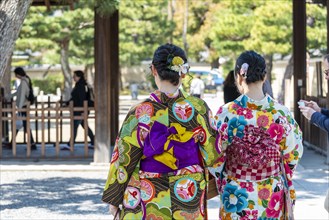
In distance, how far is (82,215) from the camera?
8500mm

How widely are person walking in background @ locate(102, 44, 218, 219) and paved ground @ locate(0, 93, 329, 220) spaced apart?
13.1 feet

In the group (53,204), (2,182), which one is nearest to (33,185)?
(2,182)

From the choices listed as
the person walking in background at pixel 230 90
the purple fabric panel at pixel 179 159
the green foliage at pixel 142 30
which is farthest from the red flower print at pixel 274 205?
the green foliage at pixel 142 30

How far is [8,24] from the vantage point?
23.9 feet

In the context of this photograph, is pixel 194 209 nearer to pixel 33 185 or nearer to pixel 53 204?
pixel 53 204

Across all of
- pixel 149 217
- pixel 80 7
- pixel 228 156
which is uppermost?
pixel 80 7

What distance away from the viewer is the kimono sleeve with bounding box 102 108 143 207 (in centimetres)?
435

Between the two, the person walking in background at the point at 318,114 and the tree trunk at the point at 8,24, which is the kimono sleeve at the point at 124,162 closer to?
the person walking in background at the point at 318,114

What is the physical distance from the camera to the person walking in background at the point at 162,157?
171 inches

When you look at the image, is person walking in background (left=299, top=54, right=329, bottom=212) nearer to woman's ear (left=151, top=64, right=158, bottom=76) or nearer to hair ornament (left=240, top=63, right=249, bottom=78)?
hair ornament (left=240, top=63, right=249, bottom=78)

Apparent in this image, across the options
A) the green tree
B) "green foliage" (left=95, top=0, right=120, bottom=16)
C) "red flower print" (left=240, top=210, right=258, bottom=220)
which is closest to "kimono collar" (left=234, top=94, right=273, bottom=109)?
"red flower print" (left=240, top=210, right=258, bottom=220)

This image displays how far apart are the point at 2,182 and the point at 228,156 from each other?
7.14 metres

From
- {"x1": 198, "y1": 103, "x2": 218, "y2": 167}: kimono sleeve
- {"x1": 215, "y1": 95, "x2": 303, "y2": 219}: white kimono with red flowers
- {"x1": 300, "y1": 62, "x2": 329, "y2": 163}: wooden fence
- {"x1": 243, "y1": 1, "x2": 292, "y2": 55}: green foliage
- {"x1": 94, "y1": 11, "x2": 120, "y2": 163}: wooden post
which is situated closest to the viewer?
{"x1": 198, "y1": 103, "x2": 218, "y2": 167}: kimono sleeve

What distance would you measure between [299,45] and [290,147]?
37.1ft
